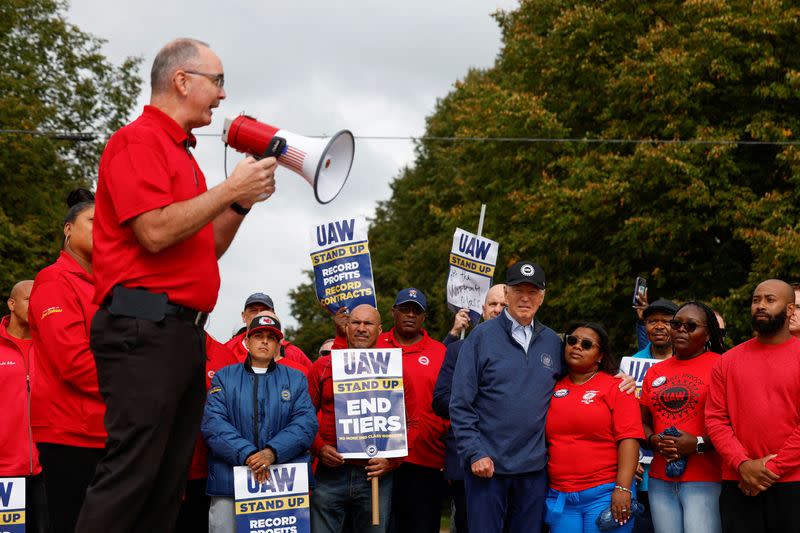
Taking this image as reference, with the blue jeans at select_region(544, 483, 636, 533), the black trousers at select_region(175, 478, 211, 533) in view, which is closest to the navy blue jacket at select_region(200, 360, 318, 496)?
the black trousers at select_region(175, 478, 211, 533)

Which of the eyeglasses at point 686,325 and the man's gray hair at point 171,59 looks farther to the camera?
the eyeglasses at point 686,325

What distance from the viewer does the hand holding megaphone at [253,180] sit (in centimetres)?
406

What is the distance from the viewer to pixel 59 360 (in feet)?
A: 17.9

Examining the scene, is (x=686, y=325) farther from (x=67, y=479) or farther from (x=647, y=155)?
(x=647, y=155)

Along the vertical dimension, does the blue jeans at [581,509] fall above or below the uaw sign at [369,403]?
below

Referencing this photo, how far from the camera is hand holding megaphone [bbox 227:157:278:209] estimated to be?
4062 mm

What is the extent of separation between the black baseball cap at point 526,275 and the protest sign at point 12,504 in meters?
3.69

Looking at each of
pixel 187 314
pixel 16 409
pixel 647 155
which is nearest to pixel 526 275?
pixel 16 409

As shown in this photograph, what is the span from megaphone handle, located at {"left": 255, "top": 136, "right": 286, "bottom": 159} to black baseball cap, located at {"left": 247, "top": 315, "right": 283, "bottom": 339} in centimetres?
438

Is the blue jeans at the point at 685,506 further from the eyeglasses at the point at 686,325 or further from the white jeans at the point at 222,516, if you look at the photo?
the white jeans at the point at 222,516

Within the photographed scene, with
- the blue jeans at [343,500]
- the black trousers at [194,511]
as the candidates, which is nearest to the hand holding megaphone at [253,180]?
the blue jeans at [343,500]

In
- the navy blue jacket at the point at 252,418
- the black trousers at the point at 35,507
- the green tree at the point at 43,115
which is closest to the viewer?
the black trousers at the point at 35,507

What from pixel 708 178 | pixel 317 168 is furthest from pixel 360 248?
pixel 708 178

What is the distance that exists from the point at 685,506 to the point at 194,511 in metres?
3.93
